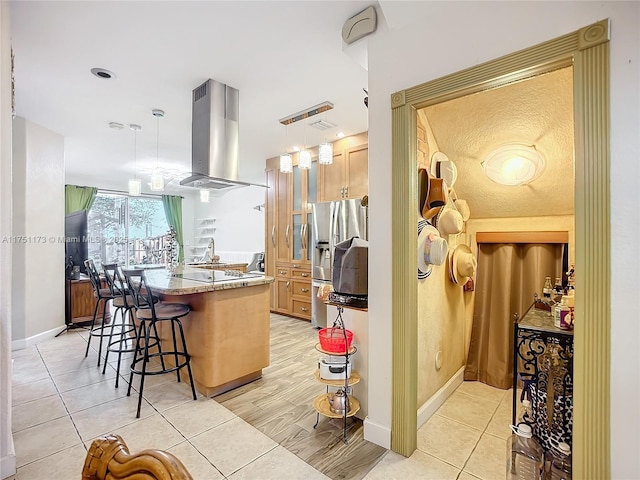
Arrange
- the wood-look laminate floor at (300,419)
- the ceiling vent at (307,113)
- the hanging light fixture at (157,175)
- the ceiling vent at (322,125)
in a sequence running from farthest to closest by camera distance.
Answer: the ceiling vent at (322,125)
the hanging light fixture at (157,175)
the ceiling vent at (307,113)
the wood-look laminate floor at (300,419)

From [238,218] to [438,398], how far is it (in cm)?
643

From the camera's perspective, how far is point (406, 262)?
5.65 feet

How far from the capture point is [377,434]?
1856mm

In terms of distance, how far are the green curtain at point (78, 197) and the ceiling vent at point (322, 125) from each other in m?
5.57

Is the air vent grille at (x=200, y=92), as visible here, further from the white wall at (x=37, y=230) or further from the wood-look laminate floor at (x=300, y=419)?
the wood-look laminate floor at (x=300, y=419)

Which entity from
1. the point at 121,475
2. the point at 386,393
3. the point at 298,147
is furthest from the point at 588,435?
the point at 298,147

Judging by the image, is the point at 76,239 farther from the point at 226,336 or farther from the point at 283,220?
the point at 226,336

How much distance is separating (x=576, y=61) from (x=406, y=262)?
3.59 ft

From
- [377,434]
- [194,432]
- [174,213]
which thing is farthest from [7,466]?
[174,213]

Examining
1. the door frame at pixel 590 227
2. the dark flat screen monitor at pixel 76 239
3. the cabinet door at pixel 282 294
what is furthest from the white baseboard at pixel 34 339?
the door frame at pixel 590 227

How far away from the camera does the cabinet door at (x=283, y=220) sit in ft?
16.5

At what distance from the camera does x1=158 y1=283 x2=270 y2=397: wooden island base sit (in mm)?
2420

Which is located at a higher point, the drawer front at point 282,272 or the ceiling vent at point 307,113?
the ceiling vent at point 307,113

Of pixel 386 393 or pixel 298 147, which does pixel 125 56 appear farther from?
pixel 386 393
